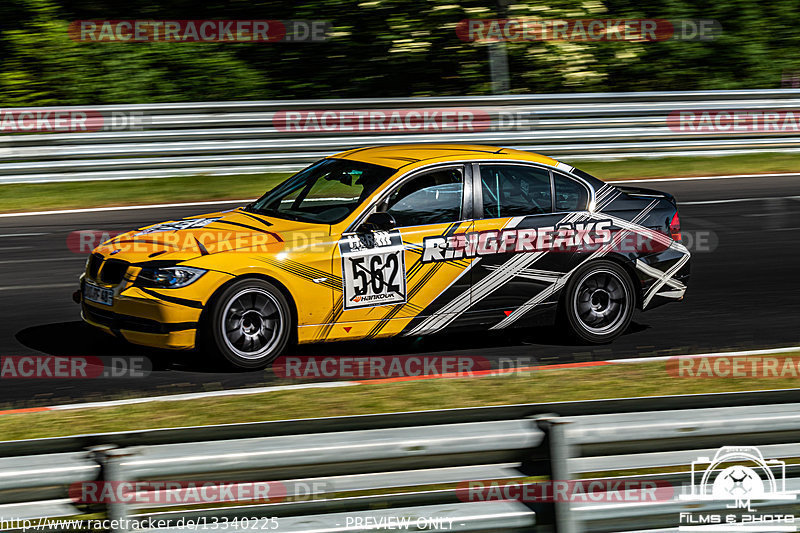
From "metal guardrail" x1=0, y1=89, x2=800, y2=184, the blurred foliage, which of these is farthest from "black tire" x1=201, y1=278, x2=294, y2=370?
the blurred foliage

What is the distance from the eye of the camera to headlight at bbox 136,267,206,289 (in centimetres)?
735

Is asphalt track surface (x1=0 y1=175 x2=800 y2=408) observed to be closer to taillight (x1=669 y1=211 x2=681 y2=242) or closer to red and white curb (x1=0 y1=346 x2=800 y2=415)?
red and white curb (x1=0 y1=346 x2=800 y2=415)

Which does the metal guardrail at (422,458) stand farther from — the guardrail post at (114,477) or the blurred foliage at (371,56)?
the blurred foliage at (371,56)

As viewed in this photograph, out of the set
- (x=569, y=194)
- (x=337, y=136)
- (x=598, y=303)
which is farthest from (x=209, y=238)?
(x=337, y=136)

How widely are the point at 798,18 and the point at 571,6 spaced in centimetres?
528

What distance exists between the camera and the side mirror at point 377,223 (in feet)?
25.4

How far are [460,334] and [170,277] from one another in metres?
2.82

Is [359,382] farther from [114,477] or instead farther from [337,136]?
[337,136]

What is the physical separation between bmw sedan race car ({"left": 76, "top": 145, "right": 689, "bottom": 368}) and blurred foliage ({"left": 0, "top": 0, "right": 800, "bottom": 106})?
1129 cm

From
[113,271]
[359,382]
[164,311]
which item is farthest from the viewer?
[113,271]

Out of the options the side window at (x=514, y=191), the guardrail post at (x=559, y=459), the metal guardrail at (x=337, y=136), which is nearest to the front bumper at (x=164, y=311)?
the side window at (x=514, y=191)

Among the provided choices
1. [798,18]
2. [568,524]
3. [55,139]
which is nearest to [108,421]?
[568,524]

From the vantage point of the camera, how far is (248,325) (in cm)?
760

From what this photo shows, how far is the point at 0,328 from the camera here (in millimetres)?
8977
